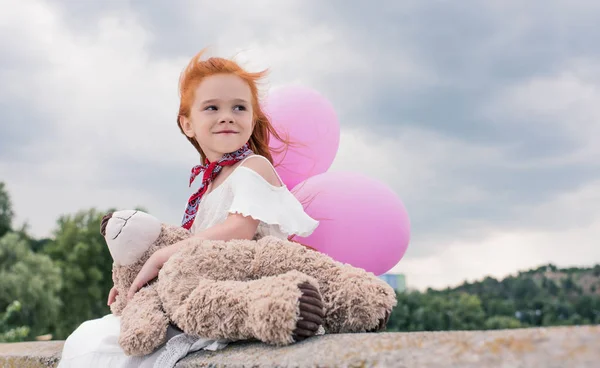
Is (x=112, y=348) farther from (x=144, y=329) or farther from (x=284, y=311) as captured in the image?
(x=284, y=311)

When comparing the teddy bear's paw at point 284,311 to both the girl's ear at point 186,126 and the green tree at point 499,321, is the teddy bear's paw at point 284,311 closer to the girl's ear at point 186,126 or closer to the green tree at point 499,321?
the girl's ear at point 186,126

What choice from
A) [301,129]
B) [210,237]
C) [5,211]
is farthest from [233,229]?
[5,211]

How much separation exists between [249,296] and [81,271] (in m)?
20.5

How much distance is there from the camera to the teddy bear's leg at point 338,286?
1.48 m

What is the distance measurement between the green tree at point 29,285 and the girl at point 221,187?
17.5 meters

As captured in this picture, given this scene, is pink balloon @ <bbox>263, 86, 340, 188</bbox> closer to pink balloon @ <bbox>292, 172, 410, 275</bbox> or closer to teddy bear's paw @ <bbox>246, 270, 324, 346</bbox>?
pink balloon @ <bbox>292, 172, 410, 275</bbox>

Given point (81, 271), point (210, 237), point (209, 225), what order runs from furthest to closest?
point (81, 271) < point (209, 225) < point (210, 237)

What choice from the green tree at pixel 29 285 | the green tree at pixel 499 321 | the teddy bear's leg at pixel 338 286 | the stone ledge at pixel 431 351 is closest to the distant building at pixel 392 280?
the teddy bear's leg at pixel 338 286

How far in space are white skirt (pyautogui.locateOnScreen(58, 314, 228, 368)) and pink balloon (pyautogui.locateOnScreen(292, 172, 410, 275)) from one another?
104cm

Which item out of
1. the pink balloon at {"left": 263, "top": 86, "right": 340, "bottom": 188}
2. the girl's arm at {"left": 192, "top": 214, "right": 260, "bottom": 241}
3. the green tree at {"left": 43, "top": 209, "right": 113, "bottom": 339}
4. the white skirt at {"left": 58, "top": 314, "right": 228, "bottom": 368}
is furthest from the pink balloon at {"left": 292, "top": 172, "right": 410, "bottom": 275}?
the green tree at {"left": 43, "top": 209, "right": 113, "bottom": 339}

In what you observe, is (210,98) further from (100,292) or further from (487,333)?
(100,292)

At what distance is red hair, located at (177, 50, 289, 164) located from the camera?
2076mm

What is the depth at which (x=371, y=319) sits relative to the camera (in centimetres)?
149

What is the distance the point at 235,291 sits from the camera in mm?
1392
